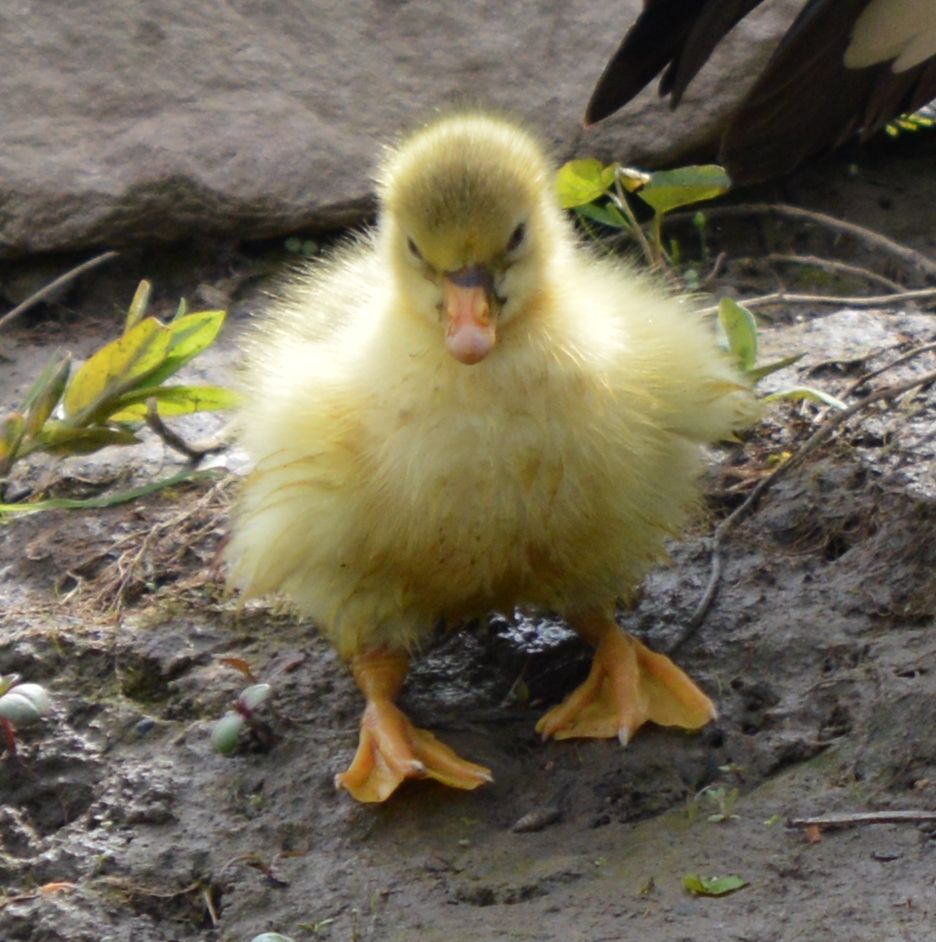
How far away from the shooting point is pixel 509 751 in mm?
2141

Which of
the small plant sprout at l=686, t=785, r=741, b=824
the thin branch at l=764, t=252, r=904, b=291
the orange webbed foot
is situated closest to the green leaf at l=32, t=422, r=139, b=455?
the orange webbed foot

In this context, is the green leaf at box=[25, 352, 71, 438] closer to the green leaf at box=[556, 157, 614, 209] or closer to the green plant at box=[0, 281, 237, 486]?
the green plant at box=[0, 281, 237, 486]

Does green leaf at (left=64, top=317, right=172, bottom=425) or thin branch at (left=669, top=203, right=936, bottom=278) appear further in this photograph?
thin branch at (left=669, top=203, right=936, bottom=278)

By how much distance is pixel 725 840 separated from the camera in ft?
6.10

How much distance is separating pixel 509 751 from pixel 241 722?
360 mm

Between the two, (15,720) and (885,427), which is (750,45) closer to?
(885,427)

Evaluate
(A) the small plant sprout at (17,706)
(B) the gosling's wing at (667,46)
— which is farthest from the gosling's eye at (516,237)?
(A) the small plant sprout at (17,706)

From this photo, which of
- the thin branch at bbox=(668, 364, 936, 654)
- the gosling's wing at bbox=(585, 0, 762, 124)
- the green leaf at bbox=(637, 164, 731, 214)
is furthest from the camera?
the green leaf at bbox=(637, 164, 731, 214)

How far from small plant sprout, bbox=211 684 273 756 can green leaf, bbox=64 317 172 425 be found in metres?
0.78

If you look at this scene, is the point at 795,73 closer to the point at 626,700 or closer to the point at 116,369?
the point at 626,700

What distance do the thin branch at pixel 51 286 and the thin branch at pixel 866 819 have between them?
2144mm

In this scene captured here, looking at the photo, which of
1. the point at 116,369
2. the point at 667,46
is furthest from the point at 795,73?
the point at 116,369

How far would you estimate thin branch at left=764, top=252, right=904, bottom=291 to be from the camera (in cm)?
325

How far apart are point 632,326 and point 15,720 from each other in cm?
98
